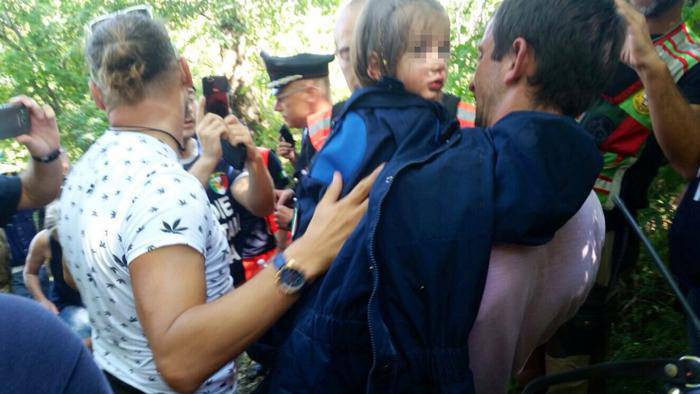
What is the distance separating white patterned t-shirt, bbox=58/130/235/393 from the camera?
131cm

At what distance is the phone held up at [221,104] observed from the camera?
2580 mm

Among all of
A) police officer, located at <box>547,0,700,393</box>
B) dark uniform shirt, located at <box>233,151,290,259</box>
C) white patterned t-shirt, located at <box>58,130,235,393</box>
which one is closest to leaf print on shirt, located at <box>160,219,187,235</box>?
white patterned t-shirt, located at <box>58,130,235,393</box>

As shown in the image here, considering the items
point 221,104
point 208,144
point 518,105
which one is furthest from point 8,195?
point 518,105

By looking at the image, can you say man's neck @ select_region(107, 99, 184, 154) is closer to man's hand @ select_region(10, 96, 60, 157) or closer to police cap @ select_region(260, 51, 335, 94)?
man's hand @ select_region(10, 96, 60, 157)

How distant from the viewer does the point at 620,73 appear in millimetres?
2531

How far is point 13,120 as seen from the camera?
232 centimetres

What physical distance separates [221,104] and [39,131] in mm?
815

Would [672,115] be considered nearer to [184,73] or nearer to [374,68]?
[374,68]

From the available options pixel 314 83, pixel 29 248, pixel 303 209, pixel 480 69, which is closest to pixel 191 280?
pixel 303 209

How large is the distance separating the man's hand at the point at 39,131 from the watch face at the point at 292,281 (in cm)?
171

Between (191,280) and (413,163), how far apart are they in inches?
23.0

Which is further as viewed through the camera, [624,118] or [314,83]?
[314,83]

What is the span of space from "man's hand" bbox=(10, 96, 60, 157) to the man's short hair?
2068mm

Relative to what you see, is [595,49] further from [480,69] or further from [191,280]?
[191,280]
